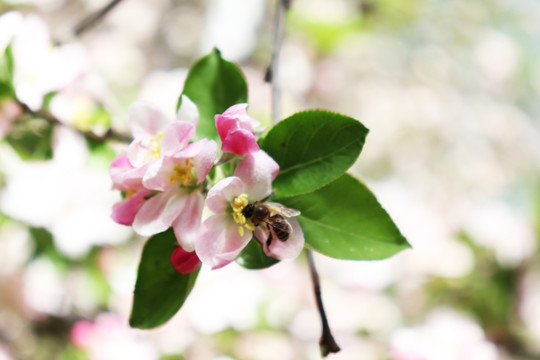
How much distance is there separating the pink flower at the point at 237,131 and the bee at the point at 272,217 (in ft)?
0.14

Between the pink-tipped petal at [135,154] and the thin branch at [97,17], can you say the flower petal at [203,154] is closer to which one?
the pink-tipped petal at [135,154]

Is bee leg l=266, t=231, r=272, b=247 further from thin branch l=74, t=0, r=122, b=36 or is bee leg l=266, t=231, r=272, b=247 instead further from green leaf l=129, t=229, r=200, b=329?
thin branch l=74, t=0, r=122, b=36

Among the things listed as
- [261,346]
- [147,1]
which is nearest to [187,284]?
[261,346]

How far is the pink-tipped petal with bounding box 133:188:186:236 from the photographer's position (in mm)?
304

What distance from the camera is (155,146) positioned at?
357 mm

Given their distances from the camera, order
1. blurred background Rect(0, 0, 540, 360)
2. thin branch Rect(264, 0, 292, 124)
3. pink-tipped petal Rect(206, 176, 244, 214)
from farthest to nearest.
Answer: blurred background Rect(0, 0, 540, 360) → thin branch Rect(264, 0, 292, 124) → pink-tipped petal Rect(206, 176, 244, 214)

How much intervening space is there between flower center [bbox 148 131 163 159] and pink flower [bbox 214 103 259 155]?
8cm

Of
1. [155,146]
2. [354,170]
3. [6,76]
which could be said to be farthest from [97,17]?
[354,170]

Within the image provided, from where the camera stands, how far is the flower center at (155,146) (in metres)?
0.35

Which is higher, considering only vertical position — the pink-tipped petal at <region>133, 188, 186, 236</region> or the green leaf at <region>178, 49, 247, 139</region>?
the green leaf at <region>178, 49, 247, 139</region>

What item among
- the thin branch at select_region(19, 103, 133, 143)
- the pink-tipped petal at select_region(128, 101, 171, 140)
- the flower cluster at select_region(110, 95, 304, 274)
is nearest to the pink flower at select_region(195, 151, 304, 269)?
the flower cluster at select_region(110, 95, 304, 274)

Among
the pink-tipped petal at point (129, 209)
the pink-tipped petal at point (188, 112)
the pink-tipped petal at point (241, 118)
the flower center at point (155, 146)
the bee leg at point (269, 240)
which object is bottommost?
the pink-tipped petal at point (129, 209)

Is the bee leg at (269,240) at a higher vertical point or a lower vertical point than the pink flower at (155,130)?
lower

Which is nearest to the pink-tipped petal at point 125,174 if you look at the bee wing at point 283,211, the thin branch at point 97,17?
the bee wing at point 283,211
